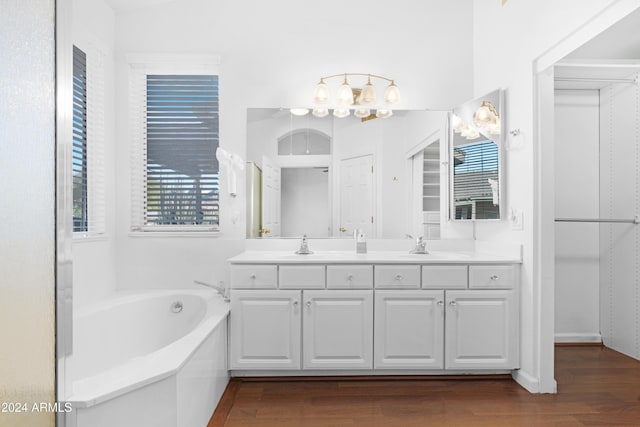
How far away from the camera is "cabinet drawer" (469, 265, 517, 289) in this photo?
8.12 ft

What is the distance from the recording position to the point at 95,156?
2.72 meters

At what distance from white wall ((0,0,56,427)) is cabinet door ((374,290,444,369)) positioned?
1.86 m

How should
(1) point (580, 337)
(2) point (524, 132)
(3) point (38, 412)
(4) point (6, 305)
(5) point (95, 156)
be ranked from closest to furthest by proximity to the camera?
1. (4) point (6, 305)
2. (3) point (38, 412)
3. (2) point (524, 132)
4. (5) point (95, 156)
5. (1) point (580, 337)

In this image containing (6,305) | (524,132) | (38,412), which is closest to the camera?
(6,305)

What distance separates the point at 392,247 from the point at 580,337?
5.80 feet

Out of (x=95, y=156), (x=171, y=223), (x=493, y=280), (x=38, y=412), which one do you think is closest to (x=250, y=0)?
(x=95, y=156)

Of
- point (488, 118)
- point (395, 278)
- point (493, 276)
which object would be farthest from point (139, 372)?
point (488, 118)

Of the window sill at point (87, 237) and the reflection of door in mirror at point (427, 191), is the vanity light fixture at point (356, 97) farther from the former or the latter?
the window sill at point (87, 237)

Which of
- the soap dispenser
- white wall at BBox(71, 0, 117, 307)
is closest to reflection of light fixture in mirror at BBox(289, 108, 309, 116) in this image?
the soap dispenser

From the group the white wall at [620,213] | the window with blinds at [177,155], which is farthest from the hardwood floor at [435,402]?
the window with blinds at [177,155]

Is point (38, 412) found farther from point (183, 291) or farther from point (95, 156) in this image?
point (95, 156)

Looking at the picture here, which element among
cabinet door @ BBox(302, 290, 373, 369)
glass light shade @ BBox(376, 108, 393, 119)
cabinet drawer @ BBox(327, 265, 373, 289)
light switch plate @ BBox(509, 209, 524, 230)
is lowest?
cabinet door @ BBox(302, 290, 373, 369)

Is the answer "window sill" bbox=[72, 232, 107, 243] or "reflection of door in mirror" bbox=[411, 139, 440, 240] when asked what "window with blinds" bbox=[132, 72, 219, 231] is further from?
"reflection of door in mirror" bbox=[411, 139, 440, 240]

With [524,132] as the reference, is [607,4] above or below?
above
